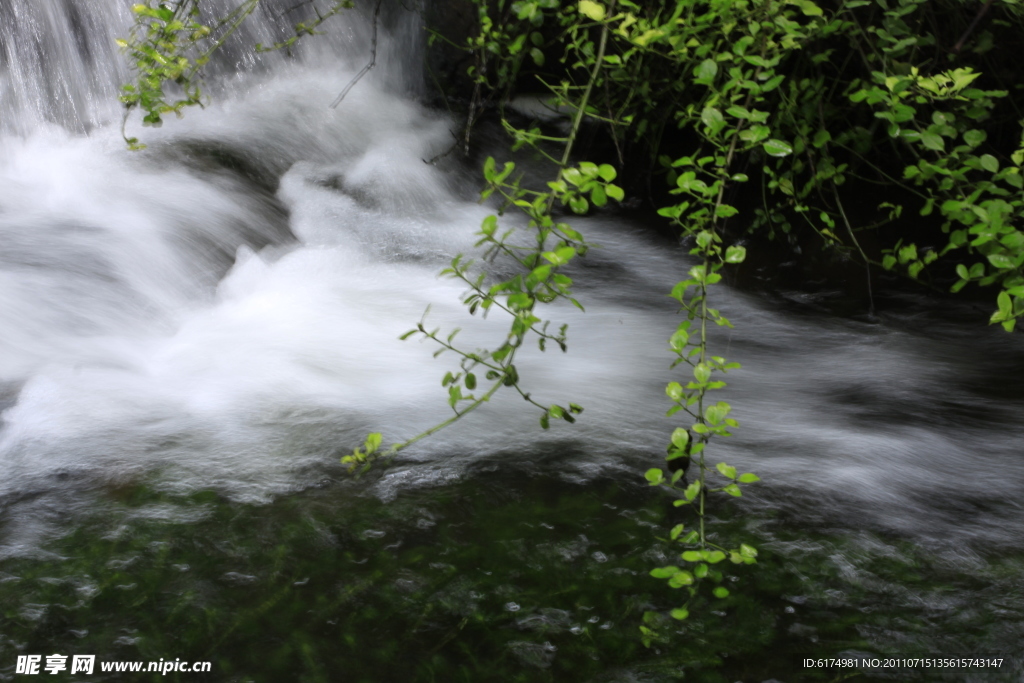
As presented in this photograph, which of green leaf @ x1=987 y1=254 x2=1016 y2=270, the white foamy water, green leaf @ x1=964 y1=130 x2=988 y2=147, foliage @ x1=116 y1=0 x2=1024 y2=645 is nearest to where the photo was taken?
foliage @ x1=116 y1=0 x2=1024 y2=645

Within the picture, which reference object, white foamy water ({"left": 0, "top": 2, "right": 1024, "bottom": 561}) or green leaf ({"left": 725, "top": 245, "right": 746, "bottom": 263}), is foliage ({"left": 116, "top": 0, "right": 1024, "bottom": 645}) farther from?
white foamy water ({"left": 0, "top": 2, "right": 1024, "bottom": 561})

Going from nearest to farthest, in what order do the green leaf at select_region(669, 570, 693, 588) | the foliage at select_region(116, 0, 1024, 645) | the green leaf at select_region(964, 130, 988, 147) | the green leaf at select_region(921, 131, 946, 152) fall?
the green leaf at select_region(669, 570, 693, 588)
the foliage at select_region(116, 0, 1024, 645)
the green leaf at select_region(921, 131, 946, 152)
the green leaf at select_region(964, 130, 988, 147)

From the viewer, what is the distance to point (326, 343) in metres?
2.36

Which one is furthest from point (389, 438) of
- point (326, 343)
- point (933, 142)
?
point (933, 142)

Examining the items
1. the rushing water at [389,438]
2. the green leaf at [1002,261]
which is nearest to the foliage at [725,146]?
the green leaf at [1002,261]

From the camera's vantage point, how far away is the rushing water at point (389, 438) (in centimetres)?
142

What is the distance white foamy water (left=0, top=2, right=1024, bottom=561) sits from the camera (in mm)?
1844

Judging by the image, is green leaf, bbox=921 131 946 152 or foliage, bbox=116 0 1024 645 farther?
green leaf, bbox=921 131 946 152

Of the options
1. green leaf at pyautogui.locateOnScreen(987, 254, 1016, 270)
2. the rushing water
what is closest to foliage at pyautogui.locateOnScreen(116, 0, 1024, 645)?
green leaf at pyautogui.locateOnScreen(987, 254, 1016, 270)

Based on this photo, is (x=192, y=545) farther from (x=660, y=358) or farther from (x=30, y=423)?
(x=660, y=358)

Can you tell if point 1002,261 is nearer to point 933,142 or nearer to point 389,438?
point 933,142

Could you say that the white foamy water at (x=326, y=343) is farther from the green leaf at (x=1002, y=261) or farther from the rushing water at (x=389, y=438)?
the green leaf at (x=1002, y=261)

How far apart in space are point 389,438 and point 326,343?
51 cm

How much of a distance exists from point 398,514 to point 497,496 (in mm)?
208
